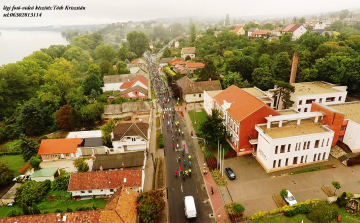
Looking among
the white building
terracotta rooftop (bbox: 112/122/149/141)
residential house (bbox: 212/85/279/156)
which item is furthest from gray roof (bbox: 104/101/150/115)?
the white building

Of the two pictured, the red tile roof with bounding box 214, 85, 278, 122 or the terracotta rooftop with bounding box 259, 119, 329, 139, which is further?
Answer: the red tile roof with bounding box 214, 85, 278, 122

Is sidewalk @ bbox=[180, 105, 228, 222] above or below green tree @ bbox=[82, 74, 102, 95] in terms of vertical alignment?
below

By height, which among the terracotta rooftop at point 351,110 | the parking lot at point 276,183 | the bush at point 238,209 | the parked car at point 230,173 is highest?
the terracotta rooftop at point 351,110

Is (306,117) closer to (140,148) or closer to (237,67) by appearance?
(140,148)

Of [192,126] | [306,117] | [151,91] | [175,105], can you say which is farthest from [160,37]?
[306,117]

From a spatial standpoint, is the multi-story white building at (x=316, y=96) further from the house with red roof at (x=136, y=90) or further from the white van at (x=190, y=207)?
the house with red roof at (x=136, y=90)

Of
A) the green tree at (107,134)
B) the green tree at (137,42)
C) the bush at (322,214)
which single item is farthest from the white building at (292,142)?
the green tree at (137,42)

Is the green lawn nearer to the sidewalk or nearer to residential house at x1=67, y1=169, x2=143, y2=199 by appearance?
residential house at x1=67, y1=169, x2=143, y2=199
